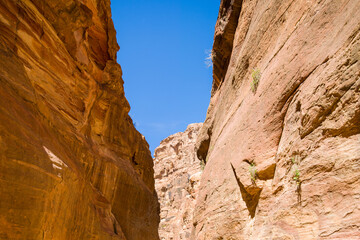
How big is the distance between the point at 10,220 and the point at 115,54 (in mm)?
12795

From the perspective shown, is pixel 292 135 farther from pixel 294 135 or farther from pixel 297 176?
pixel 297 176

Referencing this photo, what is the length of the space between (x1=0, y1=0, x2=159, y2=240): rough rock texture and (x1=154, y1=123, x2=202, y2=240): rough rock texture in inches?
1071

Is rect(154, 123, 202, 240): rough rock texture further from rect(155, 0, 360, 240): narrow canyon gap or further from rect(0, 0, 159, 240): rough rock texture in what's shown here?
rect(155, 0, 360, 240): narrow canyon gap

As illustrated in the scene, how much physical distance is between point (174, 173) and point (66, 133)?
4980cm

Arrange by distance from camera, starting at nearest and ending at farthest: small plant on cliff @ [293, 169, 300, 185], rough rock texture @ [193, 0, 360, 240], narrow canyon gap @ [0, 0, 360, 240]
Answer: rough rock texture @ [193, 0, 360, 240]
narrow canyon gap @ [0, 0, 360, 240]
small plant on cliff @ [293, 169, 300, 185]

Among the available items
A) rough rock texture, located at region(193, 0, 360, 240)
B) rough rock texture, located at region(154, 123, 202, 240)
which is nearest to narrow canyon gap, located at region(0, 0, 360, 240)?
rough rock texture, located at region(193, 0, 360, 240)

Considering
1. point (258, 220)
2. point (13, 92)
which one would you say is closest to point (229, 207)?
point (258, 220)

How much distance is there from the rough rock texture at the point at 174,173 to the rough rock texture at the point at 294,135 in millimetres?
33960

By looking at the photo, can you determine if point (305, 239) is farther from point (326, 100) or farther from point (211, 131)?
point (211, 131)

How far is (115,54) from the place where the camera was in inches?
616

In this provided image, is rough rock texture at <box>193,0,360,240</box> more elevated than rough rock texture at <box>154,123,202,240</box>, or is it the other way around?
rough rock texture at <box>154,123,202,240</box>

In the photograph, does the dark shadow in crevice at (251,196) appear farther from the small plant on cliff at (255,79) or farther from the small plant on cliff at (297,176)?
the small plant on cliff at (255,79)

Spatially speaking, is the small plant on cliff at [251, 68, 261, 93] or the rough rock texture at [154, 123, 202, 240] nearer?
the small plant on cliff at [251, 68, 261, 93]

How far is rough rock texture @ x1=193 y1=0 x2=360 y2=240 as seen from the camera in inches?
150
